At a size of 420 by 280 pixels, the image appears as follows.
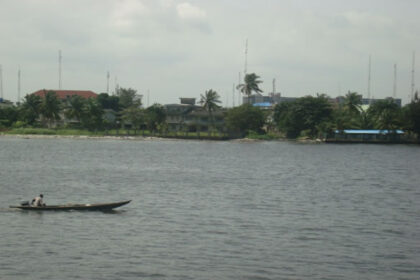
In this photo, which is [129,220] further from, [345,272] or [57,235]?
[345,272]

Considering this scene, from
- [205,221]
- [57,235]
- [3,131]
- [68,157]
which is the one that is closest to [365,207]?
[205,221]

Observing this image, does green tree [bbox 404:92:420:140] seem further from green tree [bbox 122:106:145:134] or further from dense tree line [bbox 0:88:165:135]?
green tree [bbox 122:106:145:134]

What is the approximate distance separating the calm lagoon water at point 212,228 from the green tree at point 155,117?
3259 inches

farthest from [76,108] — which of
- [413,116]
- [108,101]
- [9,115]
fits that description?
[413,116]

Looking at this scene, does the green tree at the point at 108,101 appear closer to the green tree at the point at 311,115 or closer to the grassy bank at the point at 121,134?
the grassy bank at the point at 121,134

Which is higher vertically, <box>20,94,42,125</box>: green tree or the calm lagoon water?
<box>20,94,42,125</box>: green tree

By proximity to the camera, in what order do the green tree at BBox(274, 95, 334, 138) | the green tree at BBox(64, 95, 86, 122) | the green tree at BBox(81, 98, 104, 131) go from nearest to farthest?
the green tree at BBox(274, 95, 334, 138) → the green tree at BBox(64, 95, 86, 122) → the green tree at BBox(81, 98, 104, 131)

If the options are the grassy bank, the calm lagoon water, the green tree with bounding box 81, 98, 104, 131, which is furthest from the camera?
the grassy bank

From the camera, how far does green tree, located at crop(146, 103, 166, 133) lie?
149 meters

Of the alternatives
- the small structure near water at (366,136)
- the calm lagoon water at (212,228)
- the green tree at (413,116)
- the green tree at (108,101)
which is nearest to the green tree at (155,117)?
the green tree at (108,101)

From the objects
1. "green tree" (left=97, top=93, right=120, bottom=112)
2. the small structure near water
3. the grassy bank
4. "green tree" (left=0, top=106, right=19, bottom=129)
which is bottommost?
the grassy bank

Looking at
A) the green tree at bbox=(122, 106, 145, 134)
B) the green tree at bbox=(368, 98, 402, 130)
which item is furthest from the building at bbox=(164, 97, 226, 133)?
the green tree at bbox=(368, 98, 402, 130)

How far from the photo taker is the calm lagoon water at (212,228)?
26.1 m

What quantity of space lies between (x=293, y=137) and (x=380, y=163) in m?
64.0
